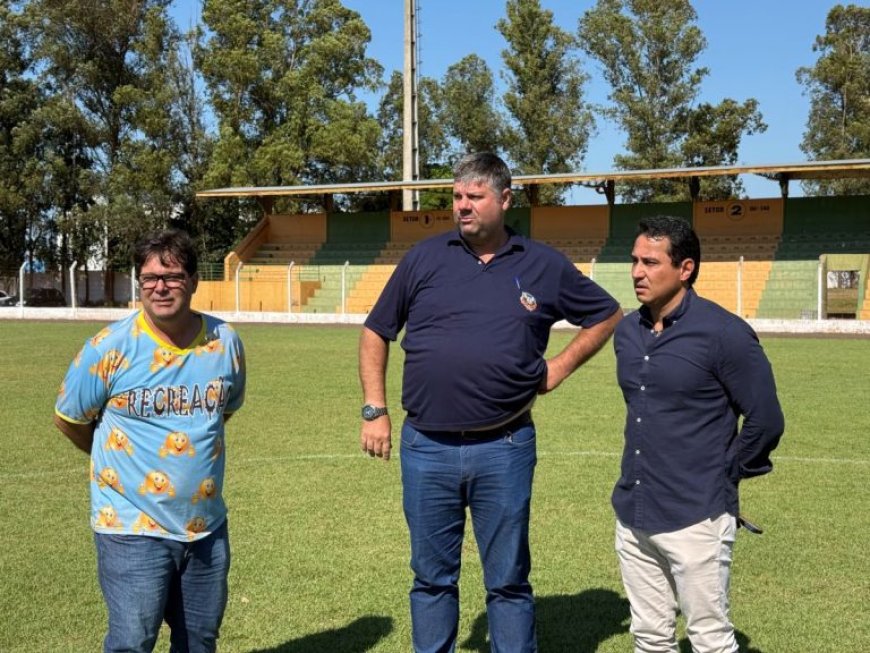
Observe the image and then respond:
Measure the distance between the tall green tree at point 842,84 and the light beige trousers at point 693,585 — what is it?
162ft

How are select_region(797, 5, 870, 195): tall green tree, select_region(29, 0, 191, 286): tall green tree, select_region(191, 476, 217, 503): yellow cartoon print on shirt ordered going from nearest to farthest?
select_region(191, 476, 217, 503): yellow cartoon print on shirt
select_region(29, 0, 191, 286): tall green tree
select_region(797, 5, 870, 195): tall green tree

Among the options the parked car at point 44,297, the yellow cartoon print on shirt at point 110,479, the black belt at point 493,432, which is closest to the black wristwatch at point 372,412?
the black belt at point 493,432

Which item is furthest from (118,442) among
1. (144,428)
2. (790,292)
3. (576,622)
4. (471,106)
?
(471,106)

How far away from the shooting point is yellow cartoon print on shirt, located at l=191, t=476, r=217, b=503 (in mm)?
3406

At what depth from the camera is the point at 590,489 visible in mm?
7531

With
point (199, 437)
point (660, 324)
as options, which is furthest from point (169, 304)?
point (660, 324)

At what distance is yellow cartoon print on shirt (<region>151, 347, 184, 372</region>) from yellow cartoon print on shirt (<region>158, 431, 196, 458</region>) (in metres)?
0.23

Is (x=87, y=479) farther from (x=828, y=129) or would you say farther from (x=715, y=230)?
(x=828, y=129)

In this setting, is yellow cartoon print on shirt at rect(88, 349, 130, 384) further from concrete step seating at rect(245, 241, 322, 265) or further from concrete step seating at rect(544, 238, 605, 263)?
concrete step seating at rect(245, 241, 322, 265)

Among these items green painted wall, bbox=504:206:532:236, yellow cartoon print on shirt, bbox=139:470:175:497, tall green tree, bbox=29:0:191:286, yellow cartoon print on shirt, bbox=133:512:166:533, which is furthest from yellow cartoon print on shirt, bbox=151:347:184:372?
tall green tree, bbox=29:0:191:286

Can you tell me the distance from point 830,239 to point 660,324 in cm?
3260

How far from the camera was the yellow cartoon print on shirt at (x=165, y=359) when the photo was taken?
11.0 ft

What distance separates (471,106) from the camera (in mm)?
55250

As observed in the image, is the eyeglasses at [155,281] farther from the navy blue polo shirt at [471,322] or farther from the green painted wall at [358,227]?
the green painted wall at [358,227]
